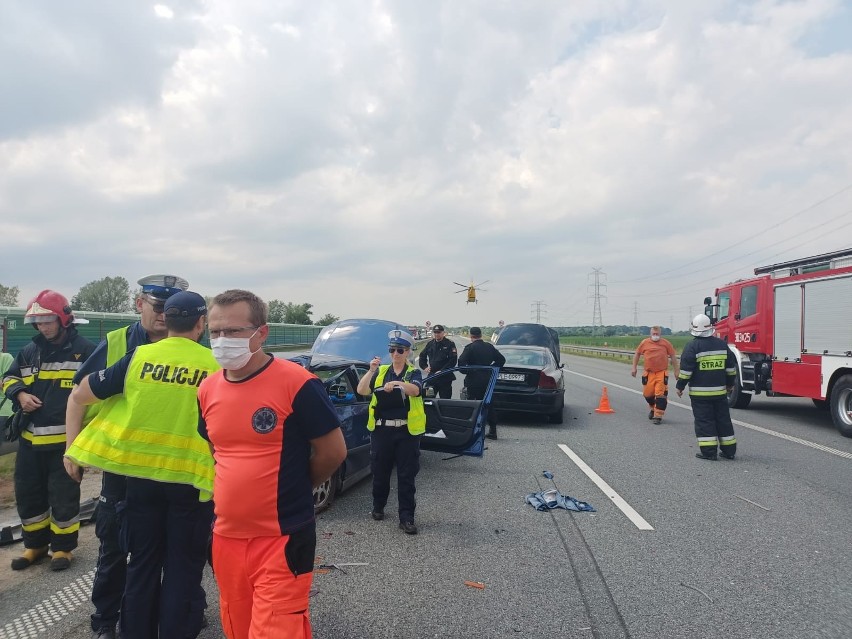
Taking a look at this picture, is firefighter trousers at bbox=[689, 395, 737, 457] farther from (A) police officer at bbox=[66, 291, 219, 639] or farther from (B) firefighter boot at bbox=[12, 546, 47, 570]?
(B) firefighter boot at bbox=[12, 546, 47, 570]

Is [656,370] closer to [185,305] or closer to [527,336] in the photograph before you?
[527,336]

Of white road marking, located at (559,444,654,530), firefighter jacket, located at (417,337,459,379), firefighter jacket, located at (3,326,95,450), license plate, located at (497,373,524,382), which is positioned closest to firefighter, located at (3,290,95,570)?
firefighter jacket, located at (3,326,95,450)

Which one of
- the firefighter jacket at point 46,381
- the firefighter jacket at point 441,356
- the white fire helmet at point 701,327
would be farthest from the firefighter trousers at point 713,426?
the firefighter jacket at point 46,381

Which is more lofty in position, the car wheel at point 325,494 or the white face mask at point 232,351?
the white face mask at point 232,351

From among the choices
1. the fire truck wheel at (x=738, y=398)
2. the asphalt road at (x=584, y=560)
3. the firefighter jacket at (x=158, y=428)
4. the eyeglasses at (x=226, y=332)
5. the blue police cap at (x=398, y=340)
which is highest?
the eyeglasses at (x=226, y=332)

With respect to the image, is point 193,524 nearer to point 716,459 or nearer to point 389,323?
point 389,323

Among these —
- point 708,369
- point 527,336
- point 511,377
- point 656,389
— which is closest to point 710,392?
point 708,369

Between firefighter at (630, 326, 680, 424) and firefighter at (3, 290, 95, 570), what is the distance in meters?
9.39

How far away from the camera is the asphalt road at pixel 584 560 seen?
329 centimetres

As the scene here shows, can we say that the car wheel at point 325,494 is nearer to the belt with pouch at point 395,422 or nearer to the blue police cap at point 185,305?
the belt with pouch at point 395,422

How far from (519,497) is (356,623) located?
2954mm

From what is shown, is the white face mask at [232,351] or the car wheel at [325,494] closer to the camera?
the white face mask at [232,351]

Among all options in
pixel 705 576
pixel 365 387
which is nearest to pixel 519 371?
pixel 365 387

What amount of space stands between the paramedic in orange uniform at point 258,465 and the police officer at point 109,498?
68cm
